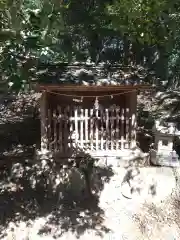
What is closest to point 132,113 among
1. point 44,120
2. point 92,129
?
point 92,129

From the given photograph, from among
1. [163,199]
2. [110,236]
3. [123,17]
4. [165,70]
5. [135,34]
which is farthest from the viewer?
[165,70]

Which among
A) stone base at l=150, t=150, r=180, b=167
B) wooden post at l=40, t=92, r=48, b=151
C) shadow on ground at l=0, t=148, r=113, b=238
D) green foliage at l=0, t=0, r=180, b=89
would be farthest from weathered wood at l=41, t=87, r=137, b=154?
green foliage at l=0, t=0, r=180, b=89

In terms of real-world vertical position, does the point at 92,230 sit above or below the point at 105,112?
below

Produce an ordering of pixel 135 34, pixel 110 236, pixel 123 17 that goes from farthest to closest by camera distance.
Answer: pixel 110 236 < pixel 135 34 < pixel 123 17

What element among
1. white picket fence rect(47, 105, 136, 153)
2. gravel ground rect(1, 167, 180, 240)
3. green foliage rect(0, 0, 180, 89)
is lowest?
gravel ground rect(1, 167, 180, 240)

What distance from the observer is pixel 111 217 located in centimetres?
838

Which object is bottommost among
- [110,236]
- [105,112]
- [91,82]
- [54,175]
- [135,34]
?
[110,236]

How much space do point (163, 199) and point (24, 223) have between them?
323 centimetres

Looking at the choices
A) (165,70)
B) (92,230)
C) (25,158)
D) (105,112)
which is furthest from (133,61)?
(92,230)

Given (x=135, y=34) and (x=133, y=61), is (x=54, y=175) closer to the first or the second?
(x=135, y=34)

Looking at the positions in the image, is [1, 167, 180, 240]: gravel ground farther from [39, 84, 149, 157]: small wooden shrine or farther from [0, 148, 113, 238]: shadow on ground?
[39, 84, 149, 157]: small wooden shrine

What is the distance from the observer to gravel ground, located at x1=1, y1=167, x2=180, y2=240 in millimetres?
7875

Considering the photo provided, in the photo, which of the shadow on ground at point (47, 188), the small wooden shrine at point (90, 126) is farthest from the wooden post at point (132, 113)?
the shadow on ground at point (47, 188)

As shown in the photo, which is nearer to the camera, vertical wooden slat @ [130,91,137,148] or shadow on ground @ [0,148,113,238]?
shadow on ground @ [0,148,113,238]
